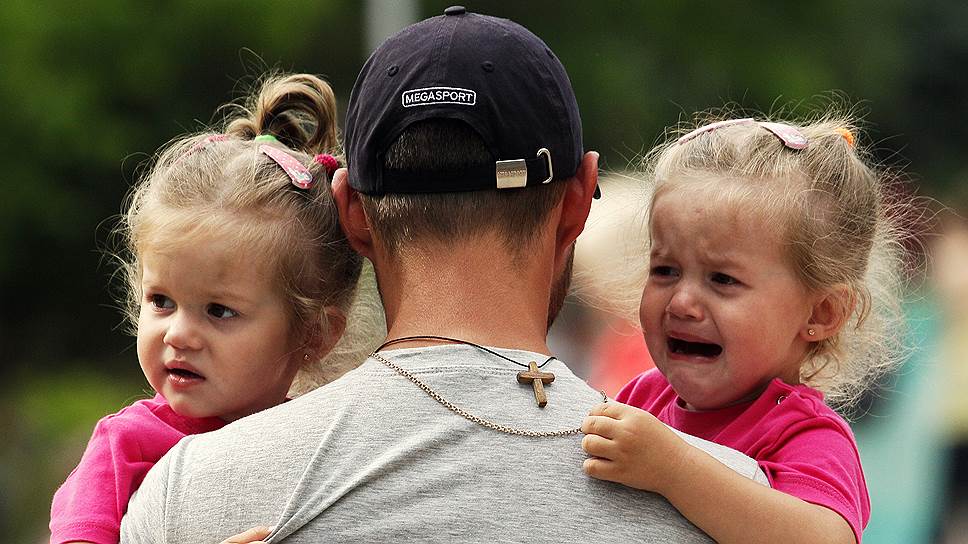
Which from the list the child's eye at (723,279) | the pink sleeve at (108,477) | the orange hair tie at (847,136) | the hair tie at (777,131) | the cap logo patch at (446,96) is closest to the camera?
the cap logo patch at (446,96)

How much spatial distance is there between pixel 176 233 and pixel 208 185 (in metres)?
0.14

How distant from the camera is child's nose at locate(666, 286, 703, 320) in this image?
288cm

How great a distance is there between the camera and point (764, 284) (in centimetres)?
290

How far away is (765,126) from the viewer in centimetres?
305

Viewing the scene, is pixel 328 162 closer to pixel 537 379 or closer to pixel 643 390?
pixel 643 390

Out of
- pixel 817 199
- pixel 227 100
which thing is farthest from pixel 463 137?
pixel 227 100

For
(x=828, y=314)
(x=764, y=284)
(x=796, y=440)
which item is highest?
(x=764, y=284)

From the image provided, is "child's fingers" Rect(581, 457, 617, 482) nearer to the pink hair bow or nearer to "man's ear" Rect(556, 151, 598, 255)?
"man's ear" Rect(556, 151, 598, 255)

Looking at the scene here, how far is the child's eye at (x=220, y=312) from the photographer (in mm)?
2871

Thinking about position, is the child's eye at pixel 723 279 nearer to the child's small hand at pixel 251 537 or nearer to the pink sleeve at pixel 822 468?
the pink sleeve at pixel 822 468

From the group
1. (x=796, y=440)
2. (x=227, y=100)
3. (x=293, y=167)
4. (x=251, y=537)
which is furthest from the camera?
(x=227, y=100)

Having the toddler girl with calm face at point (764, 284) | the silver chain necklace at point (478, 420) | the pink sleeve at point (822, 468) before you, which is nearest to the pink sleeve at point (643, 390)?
the toddler girl with calm face at point (764, 284)

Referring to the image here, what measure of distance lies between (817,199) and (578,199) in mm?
717

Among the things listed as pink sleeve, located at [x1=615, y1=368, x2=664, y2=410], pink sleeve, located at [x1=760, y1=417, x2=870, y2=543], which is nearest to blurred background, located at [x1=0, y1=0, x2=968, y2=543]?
pink sleeve, located at [x1=615, y1=368, x2=664, y2=410]
